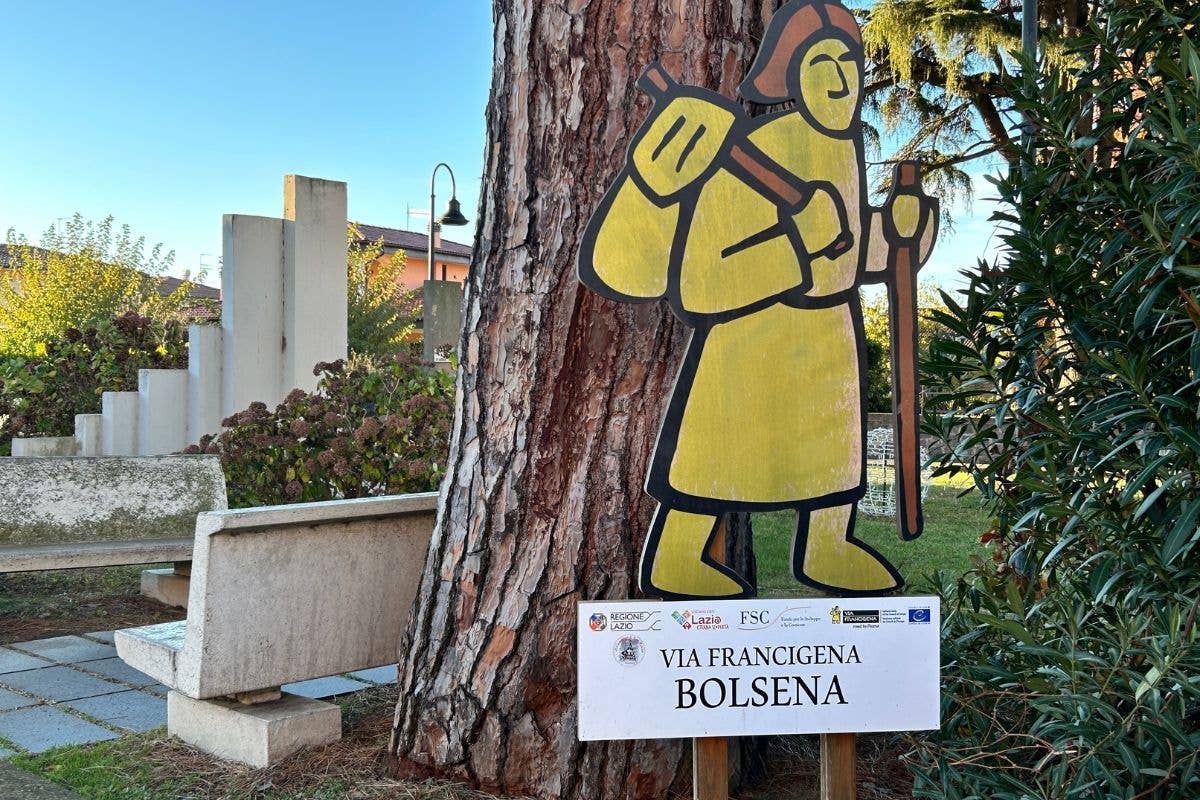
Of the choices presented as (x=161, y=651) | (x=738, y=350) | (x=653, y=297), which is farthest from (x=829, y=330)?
(x=161, y=651)

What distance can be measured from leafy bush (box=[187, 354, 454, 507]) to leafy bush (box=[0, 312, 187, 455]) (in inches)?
198

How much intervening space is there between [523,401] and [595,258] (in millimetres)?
572

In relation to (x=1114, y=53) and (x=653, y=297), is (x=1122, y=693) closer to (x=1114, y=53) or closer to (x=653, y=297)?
(x=653, y=297)

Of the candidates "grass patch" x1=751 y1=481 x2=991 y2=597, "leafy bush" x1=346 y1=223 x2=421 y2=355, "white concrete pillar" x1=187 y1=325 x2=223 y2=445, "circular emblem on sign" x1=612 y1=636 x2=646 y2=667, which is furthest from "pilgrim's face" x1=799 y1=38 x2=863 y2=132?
"leafy bush" x1=346 y1=223 x2=421 y2=355

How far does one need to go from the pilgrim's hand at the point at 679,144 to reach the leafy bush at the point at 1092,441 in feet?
2.62

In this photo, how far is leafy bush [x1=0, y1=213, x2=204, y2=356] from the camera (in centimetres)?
1484

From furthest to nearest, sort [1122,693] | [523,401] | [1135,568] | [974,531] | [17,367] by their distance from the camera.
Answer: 1. [17,367]
2. [974,531]
3. [523,401]
4. [1135,568]
5. [1122,693]

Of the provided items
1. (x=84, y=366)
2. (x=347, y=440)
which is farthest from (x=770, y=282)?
(x=84, y=366)

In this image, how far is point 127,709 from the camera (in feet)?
14.3

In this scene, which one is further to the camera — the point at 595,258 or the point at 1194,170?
the point at 595,258

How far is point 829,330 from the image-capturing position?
9.74 ft

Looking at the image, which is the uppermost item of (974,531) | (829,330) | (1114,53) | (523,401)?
(1114,53)

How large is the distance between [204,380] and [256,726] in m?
7.03

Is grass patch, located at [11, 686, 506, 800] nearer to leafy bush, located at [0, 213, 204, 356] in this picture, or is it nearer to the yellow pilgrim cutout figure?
the yellow pilgrim cutout figure
